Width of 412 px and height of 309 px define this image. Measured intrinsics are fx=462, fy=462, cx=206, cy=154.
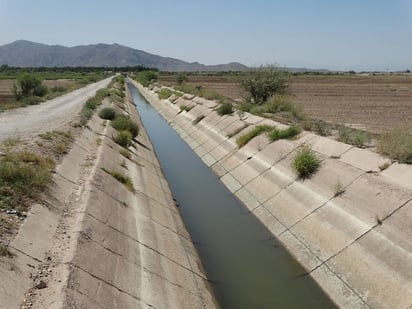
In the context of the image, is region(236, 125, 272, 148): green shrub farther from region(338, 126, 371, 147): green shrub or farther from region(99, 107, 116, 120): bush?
region(99, 107, 116, 120): bush

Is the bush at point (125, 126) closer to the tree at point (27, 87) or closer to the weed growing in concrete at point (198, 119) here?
the weed growing in concrete at point (198, 119)

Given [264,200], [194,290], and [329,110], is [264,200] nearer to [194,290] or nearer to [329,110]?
[194,290]

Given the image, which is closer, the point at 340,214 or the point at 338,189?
the point at 340,214

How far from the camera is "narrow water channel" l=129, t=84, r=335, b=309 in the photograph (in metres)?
10.9

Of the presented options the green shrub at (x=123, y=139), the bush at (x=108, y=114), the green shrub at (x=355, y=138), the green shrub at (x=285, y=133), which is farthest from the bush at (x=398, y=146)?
the bush at (x=108, y=114)

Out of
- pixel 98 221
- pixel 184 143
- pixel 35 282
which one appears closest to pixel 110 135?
pixel 184 143

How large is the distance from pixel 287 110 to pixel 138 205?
20.1 meters

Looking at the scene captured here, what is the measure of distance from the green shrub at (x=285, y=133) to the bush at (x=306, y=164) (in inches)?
172

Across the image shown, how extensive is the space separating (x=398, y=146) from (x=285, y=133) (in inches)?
313

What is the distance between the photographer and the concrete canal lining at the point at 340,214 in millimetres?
10188

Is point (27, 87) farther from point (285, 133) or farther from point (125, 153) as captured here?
point (285, 133)

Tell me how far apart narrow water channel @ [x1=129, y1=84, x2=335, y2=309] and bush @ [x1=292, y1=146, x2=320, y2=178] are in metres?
2.47

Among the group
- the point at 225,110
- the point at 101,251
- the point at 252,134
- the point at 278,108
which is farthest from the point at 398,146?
the point at 225,110

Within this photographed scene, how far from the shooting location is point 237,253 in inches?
543
